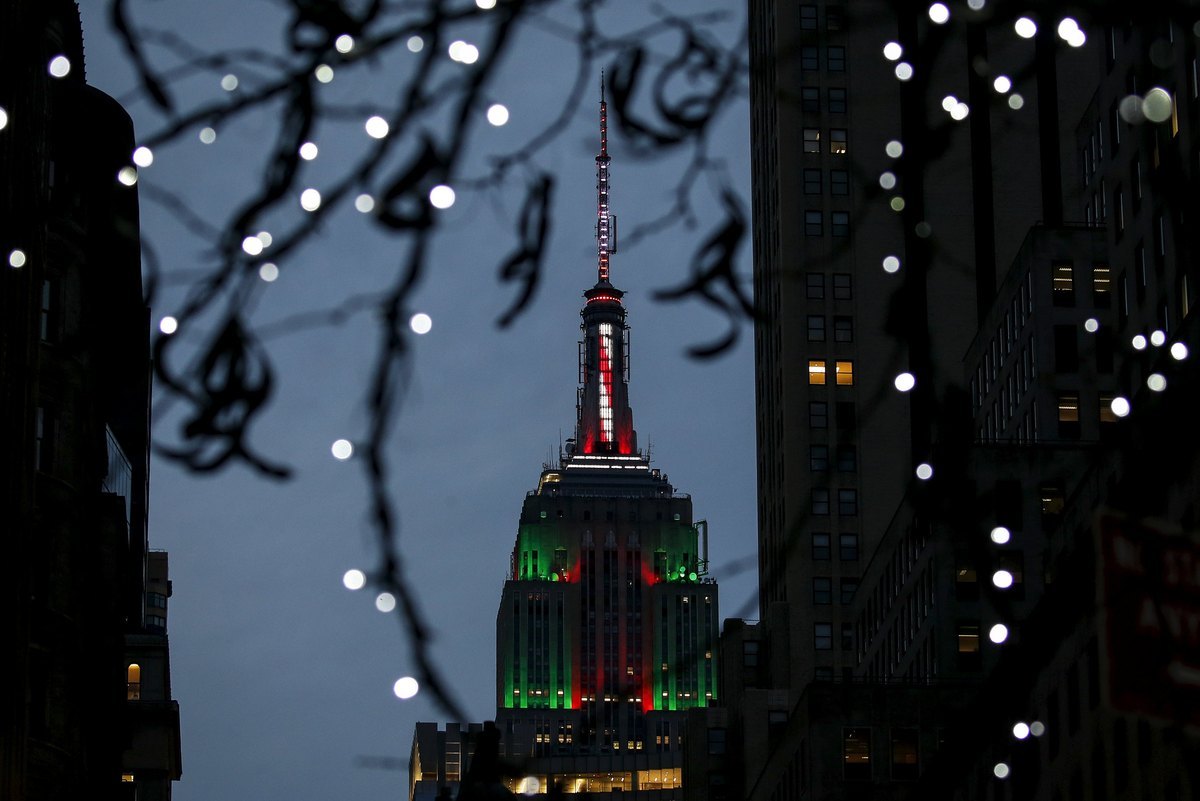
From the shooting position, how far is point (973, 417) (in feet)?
21.6

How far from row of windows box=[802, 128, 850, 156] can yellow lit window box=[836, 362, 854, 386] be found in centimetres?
1332

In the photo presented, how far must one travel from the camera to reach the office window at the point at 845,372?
413ft

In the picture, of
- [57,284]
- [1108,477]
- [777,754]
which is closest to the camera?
[57,284]

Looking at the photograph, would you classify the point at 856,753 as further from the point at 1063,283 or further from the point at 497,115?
the point at 497,115

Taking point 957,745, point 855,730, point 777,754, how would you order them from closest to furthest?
point 957,745
point 855,730
point 777,754

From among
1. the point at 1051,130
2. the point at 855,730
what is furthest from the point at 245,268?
the point at 1051,130

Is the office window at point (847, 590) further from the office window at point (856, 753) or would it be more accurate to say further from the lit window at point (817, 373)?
the office window at point (856, 753)

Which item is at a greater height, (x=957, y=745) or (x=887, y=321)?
(x=887, y=321)

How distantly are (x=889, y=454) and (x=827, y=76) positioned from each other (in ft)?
79.1

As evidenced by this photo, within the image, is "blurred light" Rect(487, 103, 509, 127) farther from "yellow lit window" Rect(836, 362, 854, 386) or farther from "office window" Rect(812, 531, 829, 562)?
"yellow lit window" Rect(836, 362, 854, 386)

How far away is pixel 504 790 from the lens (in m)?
5.61

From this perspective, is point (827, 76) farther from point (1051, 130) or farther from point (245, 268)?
point (245, 268)

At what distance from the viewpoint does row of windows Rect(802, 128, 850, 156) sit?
12825cm

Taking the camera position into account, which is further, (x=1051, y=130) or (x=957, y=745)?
(x=1051, y=130)
